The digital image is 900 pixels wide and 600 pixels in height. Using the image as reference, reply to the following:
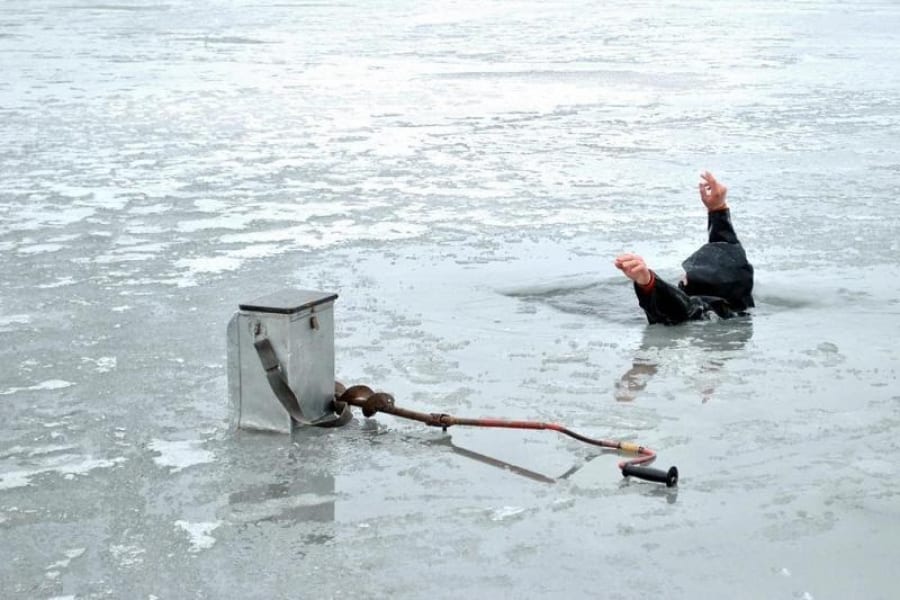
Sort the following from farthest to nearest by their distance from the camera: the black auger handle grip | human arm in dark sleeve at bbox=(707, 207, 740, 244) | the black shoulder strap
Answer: human arm in dark sleeve at bbox=(707, 207, 740, 244) → the black shoulder strap → the black auger handle grip

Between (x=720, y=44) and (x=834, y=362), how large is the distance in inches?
845

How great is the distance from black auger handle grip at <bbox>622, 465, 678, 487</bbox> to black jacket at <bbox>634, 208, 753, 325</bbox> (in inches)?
93.7

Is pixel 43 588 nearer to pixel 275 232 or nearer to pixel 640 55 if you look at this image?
pixel 275 232

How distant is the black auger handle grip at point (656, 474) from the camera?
4.82 m

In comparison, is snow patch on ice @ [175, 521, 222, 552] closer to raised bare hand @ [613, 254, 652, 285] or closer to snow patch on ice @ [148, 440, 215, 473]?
snow patch on ice @ [148, 440, 215, 473]

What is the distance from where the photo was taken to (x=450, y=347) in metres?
6.75

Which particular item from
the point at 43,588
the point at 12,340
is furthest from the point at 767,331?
the point at 43,588

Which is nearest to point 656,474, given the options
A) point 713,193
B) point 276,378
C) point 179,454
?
point 276,378

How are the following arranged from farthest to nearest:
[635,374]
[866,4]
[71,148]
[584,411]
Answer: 1. [866,4]
2. [71,148]
3. [635,374]
4. [584,411]

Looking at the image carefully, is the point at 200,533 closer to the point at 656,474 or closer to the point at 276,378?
the point at 276,378

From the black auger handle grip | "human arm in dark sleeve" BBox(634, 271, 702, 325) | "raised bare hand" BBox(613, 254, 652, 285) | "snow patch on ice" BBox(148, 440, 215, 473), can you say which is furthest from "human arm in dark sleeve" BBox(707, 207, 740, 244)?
"snow patch on ice" BBox(148, 440, 215, 473)

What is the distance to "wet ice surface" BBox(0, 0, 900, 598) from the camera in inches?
171

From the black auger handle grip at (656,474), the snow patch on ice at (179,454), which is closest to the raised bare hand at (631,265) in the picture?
the black auger handle grip at (656,474)

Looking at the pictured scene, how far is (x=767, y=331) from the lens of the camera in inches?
279
